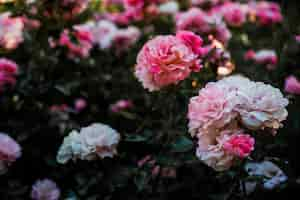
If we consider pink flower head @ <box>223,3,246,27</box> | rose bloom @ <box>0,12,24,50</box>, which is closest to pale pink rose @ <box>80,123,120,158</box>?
rose bloom @ <box>0,12,24,50</box>

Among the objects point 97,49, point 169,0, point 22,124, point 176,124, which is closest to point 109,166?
point 176,124

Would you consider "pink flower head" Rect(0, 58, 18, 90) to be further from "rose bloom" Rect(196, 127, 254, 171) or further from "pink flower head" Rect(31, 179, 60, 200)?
"rose bloom" Rect(196, 127, 254, 171)

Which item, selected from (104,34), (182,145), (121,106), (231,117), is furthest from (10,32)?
(231,117)

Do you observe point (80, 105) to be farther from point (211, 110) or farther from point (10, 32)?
point (211, 110)

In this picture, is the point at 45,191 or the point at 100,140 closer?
the point at 100,140

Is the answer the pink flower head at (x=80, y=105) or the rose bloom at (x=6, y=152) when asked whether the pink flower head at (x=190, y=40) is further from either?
the pink flower head at (x=80, y=105)

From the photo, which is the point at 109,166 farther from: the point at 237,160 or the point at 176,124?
the point at 237,160

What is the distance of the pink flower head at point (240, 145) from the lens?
4.59 feet

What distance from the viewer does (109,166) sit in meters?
1.97

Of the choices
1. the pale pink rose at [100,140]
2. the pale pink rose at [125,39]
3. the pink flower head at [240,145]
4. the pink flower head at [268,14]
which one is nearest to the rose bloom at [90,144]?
the pale pink rose at [100,140]

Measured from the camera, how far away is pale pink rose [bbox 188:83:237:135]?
56.5 inches

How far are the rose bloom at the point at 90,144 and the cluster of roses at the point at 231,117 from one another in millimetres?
456

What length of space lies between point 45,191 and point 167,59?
81 centimetres

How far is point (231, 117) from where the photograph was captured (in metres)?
1.44
